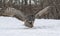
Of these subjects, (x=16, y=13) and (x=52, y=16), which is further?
(x=52, y=16)

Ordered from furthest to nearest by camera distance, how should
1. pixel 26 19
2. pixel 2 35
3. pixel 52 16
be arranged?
pixel 52 16 → pixel 26 19 → pixel 2 35

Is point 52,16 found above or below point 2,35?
below

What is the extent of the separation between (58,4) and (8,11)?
17.3 feet

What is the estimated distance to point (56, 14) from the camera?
8.31 metres

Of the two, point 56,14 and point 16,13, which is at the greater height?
point 16,13

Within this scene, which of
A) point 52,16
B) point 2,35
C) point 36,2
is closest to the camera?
point 2,35

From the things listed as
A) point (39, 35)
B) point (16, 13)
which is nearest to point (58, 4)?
point (16, 13)

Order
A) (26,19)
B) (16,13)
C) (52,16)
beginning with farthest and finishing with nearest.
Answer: (52,16) < (16,13) < (26,19)

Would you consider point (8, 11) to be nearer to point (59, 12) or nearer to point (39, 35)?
point (39, 35)

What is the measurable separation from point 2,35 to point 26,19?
3.00 feet

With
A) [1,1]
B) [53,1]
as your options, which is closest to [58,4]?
[53,1]

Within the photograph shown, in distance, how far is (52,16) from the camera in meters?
8.27

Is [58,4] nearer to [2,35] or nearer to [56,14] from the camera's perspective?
[56,14]

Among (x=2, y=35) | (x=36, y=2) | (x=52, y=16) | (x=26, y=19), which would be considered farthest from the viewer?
(x=36, y=2)
